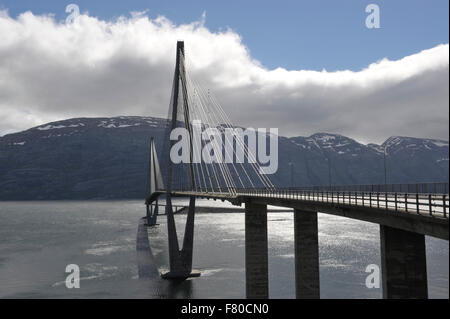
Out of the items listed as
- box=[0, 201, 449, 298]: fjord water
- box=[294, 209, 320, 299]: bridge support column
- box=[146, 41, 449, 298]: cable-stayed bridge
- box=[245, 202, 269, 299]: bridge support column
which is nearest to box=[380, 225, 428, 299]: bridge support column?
box=[146, 41, 449, 298]: cable-stayed bridge

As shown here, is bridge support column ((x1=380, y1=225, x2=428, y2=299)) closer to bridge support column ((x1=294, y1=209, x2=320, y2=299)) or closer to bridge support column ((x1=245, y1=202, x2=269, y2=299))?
bridge support column ((x1=294, y1=209, x2=320, y2=299))

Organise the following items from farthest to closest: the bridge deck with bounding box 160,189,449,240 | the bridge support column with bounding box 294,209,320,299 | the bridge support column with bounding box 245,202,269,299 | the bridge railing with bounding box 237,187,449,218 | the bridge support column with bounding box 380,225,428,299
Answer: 1. the bridge support column with bounding box 245,202,269,299
2. the bridge support column with bounding box 294,209,320,299
3. the bridge support column with bounding box 380,225,428,299
4. the bridge railing with bounding box 237,187,449,218
5. the bridge deck with bounding box 160,189,449,240

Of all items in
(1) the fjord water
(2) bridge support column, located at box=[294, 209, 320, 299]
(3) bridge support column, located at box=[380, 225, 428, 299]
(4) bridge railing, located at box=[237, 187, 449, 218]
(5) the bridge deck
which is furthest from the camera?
(1) the fjord water

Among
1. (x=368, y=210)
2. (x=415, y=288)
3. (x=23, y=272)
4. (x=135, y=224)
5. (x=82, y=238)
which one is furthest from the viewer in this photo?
(x=135, y=224)
